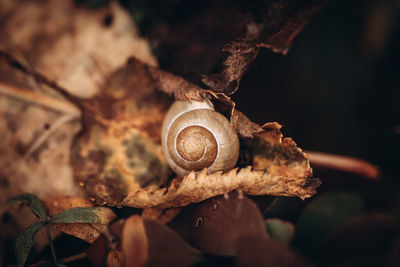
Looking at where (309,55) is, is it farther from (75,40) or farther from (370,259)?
(75,40)

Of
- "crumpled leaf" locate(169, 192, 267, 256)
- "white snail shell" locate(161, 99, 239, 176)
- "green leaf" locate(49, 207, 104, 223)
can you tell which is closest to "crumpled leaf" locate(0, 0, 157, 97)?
"white snail shell" locate(161, 99, 239, 176)

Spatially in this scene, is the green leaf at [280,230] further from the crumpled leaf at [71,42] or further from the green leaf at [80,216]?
the crumpled leaf at [71,42]

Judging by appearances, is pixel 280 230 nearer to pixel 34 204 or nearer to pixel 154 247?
pixel 154 247

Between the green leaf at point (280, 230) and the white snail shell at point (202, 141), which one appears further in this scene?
the white snail shell at point (202, 141)

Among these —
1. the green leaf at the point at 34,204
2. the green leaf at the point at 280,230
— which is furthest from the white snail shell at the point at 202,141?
the green leaf at the point at 34,204

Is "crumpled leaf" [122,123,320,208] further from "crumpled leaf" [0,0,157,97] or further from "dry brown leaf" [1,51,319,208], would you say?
"crumpled leaf" [0,0,157,97]

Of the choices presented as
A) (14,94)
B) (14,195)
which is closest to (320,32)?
(14,94)

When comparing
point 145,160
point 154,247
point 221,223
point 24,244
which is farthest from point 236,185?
point 24,244
